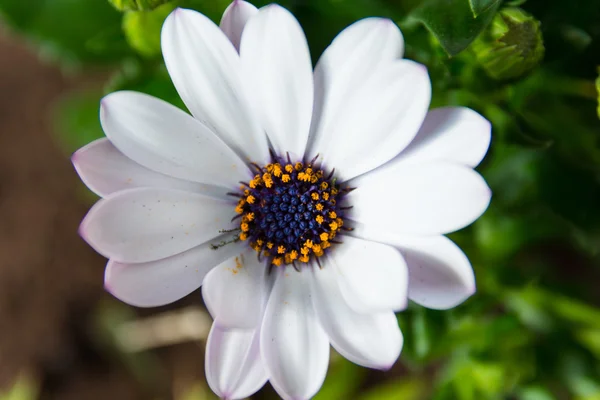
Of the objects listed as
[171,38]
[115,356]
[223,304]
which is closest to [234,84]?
[171,38]

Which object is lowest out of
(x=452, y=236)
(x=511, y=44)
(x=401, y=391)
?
(x=401, y=391)

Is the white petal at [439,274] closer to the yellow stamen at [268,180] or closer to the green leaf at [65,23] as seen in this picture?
the yellow stamen at [268,180]

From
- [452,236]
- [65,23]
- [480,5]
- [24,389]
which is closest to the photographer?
[480,5]

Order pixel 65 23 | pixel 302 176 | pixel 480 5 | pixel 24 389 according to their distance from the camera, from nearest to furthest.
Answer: pixel 480 5 → pixel 302 176 → pixel 65 23 → pixel 24 389

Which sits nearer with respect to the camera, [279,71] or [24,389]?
[279,71]

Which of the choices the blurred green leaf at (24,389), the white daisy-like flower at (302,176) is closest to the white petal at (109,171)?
the white daisy-like flower at (302,176)

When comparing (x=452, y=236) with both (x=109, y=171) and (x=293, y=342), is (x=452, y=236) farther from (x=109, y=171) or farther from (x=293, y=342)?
(x=109, y=171)

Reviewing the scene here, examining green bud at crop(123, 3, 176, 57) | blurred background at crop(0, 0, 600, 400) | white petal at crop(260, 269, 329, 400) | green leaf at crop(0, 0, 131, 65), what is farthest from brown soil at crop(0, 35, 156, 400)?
white petal at crop(260, 269, 329, 400)

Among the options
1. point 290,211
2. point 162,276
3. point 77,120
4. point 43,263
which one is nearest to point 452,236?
point 290,211

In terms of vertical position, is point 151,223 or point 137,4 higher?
point 137,4
